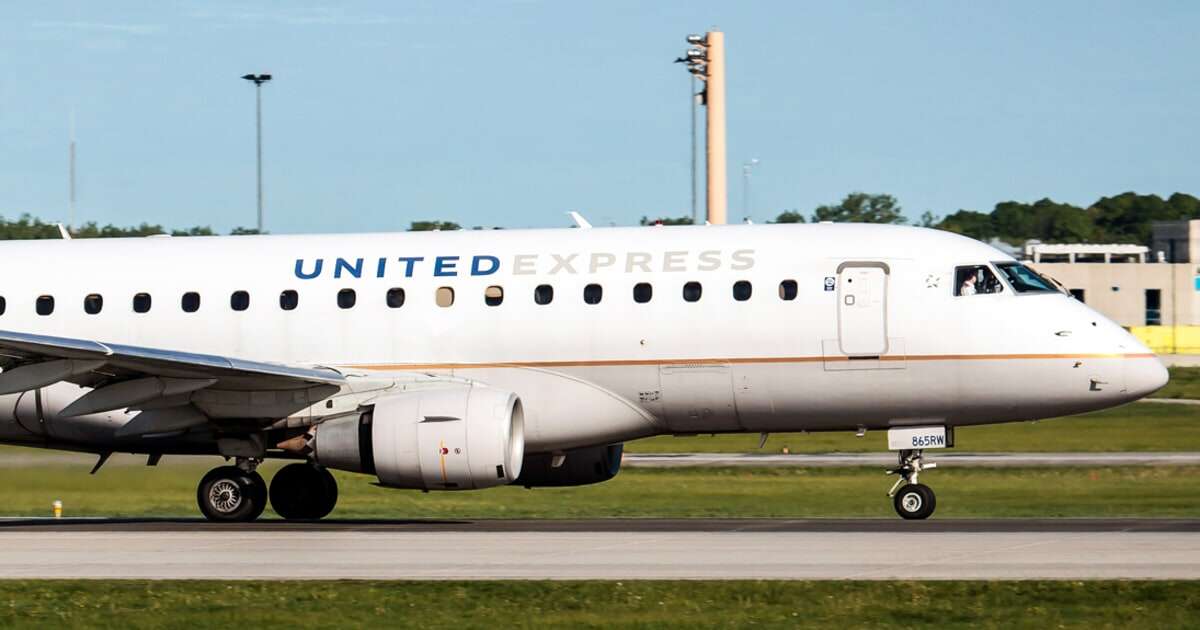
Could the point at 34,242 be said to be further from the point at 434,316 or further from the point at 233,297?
the point at 434,316

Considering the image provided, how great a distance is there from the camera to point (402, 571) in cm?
1923

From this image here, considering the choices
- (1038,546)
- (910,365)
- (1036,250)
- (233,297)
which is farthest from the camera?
(1036,250)

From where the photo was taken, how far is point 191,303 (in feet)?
89.1

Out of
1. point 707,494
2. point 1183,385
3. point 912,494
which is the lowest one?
point 707,494

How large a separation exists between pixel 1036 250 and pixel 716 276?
94171 mm

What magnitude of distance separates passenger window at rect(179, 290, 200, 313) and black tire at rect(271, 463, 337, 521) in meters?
2.89

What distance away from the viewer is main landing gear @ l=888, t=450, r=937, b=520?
973 inches

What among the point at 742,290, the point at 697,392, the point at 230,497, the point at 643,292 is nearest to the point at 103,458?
the point at 230,497

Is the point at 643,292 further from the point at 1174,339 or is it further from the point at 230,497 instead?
the point at 1174,339

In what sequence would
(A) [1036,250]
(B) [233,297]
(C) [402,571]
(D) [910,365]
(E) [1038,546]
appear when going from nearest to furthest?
(C) [402,571]
(E) [1038,546]
(D) [910,365]
(B) [233,297]
(A) [1036,250]

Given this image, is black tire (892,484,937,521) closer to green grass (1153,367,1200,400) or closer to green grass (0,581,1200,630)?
green grass (0,581,1200,630)

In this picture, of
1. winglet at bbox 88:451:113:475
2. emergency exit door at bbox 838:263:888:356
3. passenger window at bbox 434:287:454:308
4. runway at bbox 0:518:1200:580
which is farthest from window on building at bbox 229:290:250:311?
emergency exit door at bbox 838:263:888:356

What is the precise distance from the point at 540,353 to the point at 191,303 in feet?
18.7

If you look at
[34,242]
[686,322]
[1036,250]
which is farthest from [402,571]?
[1036,250]
